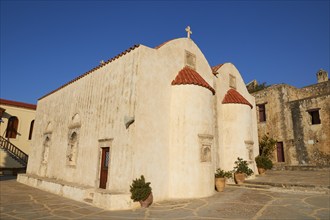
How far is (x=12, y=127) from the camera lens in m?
24.7

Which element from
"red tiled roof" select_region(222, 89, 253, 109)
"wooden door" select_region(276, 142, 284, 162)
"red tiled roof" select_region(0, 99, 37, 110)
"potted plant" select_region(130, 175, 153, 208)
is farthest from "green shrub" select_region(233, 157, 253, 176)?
"red tiled roof" select_region(0, 99, 37, 110)

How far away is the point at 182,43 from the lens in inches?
466

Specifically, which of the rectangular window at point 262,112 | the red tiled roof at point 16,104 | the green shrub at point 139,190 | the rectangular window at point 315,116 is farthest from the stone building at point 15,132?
the rectangular window at point 315,116

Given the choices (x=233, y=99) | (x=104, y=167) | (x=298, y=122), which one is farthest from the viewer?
(x=298, y=122)

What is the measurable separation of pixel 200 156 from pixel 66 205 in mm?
5811

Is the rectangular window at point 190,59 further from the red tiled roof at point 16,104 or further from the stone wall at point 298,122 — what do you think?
the red tiled roof at point 16,104

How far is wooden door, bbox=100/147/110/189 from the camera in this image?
993cm

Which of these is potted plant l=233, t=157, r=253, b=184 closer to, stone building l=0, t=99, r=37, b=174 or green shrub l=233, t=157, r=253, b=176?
green shrub l=233, t=157, r=253, b=176

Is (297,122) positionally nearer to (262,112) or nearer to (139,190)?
(262,112)

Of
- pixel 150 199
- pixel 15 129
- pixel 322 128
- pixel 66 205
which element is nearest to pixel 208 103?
pixel 150 199

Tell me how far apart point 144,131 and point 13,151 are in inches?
778

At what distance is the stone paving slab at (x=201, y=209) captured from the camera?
265 inches

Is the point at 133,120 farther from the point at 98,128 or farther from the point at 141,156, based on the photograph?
the point at 98,128

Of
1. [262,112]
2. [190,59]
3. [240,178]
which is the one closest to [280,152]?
[262,112]
